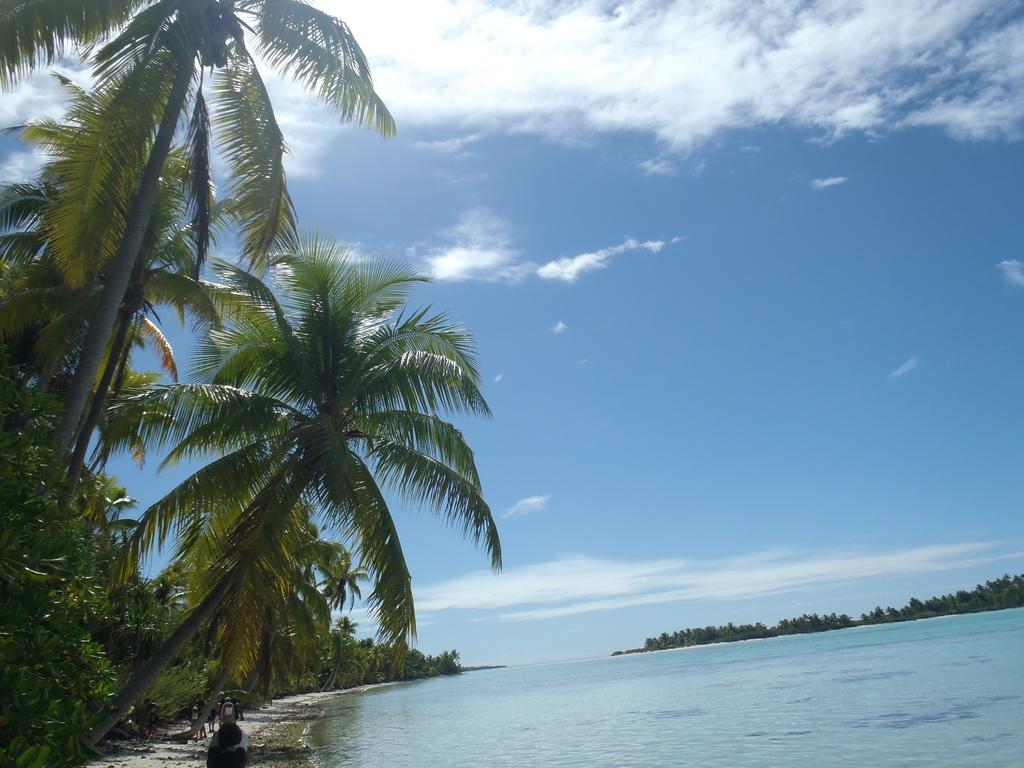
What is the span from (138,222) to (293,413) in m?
3.66

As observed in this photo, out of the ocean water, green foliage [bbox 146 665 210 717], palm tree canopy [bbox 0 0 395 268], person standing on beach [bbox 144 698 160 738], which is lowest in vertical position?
the ocean water

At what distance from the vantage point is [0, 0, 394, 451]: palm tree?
26.1ft

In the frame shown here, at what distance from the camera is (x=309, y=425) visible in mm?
10422

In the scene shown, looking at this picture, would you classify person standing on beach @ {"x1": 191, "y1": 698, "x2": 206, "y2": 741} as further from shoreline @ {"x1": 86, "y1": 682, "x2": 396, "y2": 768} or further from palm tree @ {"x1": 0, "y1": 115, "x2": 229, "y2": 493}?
palm tree @ {"x1": 0, "y1": 115, "x2": 229, "y2": 493}

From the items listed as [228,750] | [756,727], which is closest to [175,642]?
[228,750]

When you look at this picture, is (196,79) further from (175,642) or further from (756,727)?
(756,727)

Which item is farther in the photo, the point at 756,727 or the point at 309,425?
the point at 756,727

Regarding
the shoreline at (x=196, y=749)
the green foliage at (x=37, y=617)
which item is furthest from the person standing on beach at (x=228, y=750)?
the shoreline at (x=196, y=749)

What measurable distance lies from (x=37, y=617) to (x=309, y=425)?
21.5 ft

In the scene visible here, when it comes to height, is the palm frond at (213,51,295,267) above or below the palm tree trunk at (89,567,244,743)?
above

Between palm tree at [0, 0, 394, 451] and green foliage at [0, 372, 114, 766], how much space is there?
2851 millimetres

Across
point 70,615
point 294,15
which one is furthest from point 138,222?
point 70,615

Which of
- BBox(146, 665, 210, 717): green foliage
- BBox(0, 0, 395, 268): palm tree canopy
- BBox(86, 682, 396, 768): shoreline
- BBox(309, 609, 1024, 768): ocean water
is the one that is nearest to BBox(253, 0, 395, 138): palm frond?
BBox(0, 0, 395, 268): palm tree canopy

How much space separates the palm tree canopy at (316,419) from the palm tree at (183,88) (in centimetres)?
149
